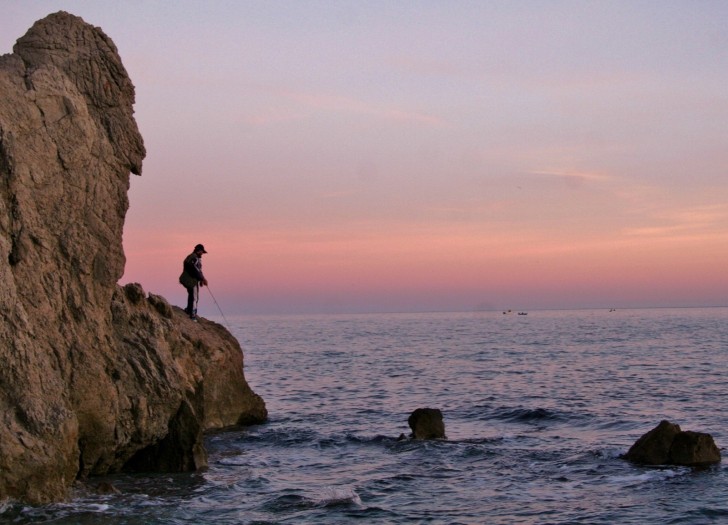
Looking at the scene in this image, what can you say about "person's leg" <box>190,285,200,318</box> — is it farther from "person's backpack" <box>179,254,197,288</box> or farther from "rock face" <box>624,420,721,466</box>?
"rock face" <box>624,420,721,466</box>

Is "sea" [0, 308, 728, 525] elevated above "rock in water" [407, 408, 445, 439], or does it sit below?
below

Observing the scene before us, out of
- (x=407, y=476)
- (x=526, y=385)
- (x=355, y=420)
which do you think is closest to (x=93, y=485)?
(x=407, y=476)

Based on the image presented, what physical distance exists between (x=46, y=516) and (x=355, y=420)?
14501 millimetres

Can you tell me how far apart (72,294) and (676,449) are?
13.8m

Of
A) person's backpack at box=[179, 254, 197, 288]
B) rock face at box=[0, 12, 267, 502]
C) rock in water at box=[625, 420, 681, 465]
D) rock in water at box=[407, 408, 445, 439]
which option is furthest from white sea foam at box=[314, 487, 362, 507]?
person's backpack at box=[179, 254, 197, 288]

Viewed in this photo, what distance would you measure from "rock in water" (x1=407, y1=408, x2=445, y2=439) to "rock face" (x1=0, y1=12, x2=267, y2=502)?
21.0ft

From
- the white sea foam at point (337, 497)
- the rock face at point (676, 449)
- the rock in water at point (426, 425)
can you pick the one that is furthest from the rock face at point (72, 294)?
the rock face at point (676, 449)

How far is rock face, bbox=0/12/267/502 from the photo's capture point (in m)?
14.0

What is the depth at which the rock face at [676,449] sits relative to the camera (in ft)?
61.7

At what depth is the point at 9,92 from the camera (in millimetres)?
15422

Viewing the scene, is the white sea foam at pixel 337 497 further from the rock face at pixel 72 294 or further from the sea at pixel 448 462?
the rock face at pixel 72 294

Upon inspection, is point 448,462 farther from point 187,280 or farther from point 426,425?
point 187,280

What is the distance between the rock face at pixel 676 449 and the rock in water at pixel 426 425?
5.60m

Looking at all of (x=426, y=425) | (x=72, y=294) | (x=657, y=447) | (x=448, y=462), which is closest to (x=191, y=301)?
(x=426, y=425)
